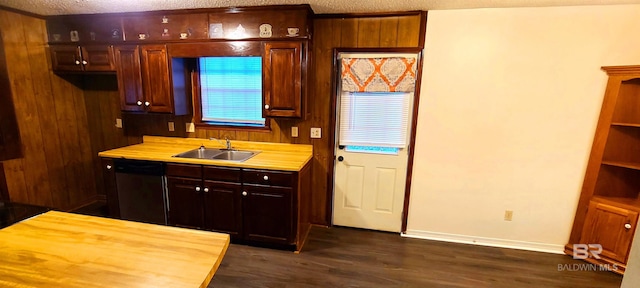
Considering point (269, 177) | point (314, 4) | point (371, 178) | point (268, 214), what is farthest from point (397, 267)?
point (314, 4)

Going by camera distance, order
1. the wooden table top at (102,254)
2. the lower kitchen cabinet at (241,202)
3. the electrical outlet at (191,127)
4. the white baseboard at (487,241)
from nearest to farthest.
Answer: the wooden table top at (102,254)
the lower kitchen cabinet at (241,202)
the white baseboard at (487,241)
the electrical outlet at (191,127)

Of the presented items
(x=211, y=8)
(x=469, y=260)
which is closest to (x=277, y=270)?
(x=469, y=260)

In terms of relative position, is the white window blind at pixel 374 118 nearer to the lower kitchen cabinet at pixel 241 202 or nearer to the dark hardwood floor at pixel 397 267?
the lower kitchen cabinet at pixel 241 202

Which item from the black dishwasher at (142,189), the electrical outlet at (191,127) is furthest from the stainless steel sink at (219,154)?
the black dishwasher at (142,189)

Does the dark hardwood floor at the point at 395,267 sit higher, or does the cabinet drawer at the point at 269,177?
the cabinet drawer at the point at 269,177

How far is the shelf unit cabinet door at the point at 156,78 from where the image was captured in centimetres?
276

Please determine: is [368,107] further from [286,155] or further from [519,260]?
[519,260]

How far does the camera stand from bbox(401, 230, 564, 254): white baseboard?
2732 mm

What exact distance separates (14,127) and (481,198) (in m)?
4.77

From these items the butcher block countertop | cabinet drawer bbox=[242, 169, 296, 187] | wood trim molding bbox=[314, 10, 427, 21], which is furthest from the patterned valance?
cabinet drawer bbox=[242, 169, 296, 187]

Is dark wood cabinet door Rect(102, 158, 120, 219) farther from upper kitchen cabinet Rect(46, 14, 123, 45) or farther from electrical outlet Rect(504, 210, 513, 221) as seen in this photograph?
electrical outlet Rect(504, 210, 513, 221)

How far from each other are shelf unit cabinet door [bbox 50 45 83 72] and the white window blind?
2861 millimetres

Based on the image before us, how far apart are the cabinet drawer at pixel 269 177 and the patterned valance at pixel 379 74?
108cm

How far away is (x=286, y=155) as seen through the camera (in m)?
2.87
